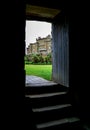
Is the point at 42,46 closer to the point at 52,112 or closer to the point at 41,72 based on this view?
the point at 41,72

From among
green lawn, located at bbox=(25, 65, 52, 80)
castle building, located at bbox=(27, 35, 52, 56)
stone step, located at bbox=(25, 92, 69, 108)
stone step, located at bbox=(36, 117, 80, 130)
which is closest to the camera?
stone step, located at bbox=(36, 117, 80, 130)

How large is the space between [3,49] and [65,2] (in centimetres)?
225

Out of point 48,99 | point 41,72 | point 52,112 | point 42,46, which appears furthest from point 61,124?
point 42,46

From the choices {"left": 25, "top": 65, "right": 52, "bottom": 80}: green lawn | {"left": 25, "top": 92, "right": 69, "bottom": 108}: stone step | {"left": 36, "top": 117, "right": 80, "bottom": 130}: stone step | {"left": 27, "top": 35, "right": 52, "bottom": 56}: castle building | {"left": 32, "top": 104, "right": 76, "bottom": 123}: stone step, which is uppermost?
{"left": 27, "top": 35, "right": 52, "bottom": 56}: castle building

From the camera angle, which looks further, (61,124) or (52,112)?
(52,112)

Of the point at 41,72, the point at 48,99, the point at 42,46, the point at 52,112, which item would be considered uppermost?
the point at 42,46

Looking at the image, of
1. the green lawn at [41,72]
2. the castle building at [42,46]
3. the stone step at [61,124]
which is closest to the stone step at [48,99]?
the stone step at [61,124]

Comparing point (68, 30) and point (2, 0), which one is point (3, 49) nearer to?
point (2, 0)

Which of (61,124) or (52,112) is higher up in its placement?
(52,112)

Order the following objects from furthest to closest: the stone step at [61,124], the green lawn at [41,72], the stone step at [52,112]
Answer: the green lawn at [41,72] < the stone step at [52,112] < the stone step at [61,124]

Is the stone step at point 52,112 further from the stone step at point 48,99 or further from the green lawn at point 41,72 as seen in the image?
the green lawn at point 41,72

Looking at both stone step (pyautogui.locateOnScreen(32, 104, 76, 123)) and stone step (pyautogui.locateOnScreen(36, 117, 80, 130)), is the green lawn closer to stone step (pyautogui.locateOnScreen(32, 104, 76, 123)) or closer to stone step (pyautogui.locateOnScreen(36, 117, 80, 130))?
stone step (pyautogui.locateOnScreen(32, 104, 76, 123))

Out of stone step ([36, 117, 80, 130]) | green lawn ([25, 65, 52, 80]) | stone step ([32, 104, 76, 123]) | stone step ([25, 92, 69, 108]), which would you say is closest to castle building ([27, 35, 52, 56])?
green lawn ([25, 65, 52, 80])

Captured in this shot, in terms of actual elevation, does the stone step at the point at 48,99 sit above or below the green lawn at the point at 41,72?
below
